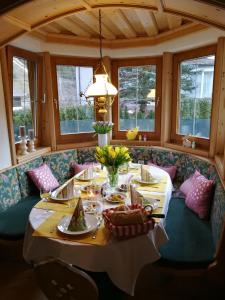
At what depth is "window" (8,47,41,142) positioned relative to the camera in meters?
2.92

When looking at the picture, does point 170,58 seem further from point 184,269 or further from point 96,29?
point 184,269

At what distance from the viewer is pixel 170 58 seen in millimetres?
3340

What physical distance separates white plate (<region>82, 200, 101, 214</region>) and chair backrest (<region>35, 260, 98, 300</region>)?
550 millimetres

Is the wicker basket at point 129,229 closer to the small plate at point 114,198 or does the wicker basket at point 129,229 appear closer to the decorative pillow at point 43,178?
the small plate at point 114,198

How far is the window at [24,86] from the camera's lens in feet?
9.57

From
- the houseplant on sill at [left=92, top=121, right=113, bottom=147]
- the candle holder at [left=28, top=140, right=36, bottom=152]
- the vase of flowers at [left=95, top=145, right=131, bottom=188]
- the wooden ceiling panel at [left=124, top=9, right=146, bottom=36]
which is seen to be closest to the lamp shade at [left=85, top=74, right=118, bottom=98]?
the vase of flowers at [left=95, top=145, right=131, bottom=188]

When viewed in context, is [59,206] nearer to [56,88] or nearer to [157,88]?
[56,88]

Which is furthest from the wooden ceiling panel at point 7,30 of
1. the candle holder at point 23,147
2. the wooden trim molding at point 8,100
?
the candle holder at point 23,147

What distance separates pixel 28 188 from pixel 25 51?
168 centimetres

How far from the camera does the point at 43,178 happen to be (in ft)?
9.37

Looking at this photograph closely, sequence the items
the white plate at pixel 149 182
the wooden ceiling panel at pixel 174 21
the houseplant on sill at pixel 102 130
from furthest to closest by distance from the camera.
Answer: the houseplant on sill at pixel 102 130 < the wooden ceiling panel at pixel 174 21 < the white plate at pixel 149 182

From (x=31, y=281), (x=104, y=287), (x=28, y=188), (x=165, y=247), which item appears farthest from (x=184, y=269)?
(x=28, y=188)

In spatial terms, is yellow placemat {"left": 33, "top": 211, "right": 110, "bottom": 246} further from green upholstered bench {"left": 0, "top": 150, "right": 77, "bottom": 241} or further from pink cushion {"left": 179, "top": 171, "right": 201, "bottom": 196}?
pink cushion {"left": 179, "top": 171, "right": 201, "bottom": 196}

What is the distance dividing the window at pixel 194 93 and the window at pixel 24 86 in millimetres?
1939
